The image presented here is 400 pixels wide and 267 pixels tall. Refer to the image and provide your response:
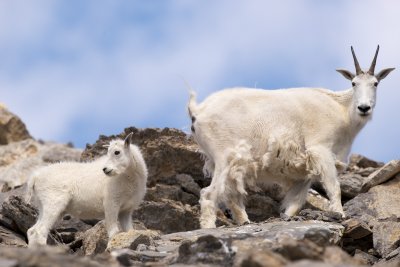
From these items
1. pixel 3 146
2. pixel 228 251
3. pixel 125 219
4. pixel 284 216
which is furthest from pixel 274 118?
pixel 3 146

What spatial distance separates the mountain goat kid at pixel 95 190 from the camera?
13.4m

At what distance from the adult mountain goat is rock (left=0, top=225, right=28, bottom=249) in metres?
2.90

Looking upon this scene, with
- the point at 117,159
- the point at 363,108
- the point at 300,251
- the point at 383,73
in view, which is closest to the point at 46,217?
the point at 117,159

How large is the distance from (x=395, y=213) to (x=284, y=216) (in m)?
2.90

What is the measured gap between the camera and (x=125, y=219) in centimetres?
1355

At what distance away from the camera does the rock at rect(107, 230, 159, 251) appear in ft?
35.6

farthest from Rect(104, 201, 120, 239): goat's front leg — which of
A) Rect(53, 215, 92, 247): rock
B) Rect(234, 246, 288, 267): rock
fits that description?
Rect(234, 246, 288, 267): rock

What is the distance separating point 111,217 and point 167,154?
441cm

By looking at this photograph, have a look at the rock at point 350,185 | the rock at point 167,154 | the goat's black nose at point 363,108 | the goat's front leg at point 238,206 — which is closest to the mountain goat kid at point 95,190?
the goat's front leg at point 238,206

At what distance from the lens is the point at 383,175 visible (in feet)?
52.1

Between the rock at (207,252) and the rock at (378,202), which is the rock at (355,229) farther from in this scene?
the rock at (207,252)

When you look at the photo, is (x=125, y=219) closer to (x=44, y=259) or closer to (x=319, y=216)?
(x=319, y=216)

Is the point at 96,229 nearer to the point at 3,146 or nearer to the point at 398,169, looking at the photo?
the point at 398,169

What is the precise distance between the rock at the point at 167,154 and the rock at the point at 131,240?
593cm
